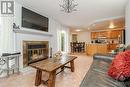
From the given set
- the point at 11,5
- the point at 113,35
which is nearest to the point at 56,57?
the point at 11,5

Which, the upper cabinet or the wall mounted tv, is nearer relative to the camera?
the wall mounted tv

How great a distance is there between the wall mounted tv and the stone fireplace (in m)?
0.64

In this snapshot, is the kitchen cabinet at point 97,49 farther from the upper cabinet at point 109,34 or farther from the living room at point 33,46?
the living room at point 33,46

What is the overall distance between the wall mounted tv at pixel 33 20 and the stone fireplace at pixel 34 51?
0.64 m

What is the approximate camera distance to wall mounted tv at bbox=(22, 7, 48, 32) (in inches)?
151

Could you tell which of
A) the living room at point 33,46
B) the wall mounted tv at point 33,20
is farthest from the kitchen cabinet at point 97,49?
the wall mounted tv at point 33,20

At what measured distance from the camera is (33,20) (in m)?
4.26

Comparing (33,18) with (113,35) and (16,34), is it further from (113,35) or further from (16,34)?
(113,35)

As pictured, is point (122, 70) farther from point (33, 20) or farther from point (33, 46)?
point (33, 20)

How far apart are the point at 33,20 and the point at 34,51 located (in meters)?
1.26

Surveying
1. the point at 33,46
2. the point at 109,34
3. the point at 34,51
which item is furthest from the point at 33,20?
the point at 109,34

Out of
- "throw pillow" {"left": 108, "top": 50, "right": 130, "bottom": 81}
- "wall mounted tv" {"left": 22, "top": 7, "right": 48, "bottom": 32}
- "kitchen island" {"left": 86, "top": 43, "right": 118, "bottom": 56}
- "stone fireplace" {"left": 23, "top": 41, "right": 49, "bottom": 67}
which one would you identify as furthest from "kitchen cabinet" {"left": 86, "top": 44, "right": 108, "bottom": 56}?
"throw pillow" {"left": 108, "top": 50, "right": 130, "bottom": 81}

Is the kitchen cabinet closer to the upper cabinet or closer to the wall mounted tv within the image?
the upper cabinet

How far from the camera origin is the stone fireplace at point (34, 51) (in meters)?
3.78
